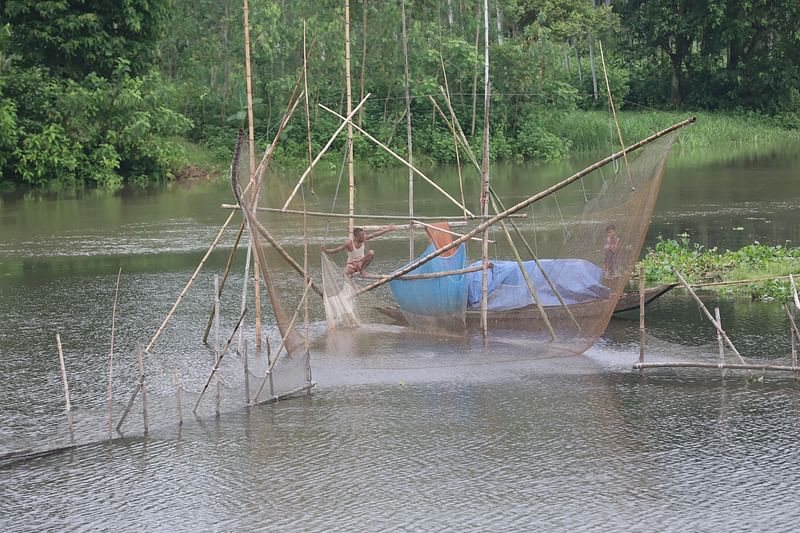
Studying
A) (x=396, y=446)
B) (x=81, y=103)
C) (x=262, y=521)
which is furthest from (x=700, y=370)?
(x=81, y=103)

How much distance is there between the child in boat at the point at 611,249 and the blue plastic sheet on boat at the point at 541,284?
224 millimetres

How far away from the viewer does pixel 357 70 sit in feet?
105

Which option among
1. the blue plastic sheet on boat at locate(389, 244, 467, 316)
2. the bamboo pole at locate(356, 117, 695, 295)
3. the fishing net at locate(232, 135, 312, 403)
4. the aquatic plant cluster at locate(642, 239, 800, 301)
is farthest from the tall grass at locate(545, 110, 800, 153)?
the fishing net at locate(232, 135, 312, 403)

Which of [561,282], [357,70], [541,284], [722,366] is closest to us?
[722,366]

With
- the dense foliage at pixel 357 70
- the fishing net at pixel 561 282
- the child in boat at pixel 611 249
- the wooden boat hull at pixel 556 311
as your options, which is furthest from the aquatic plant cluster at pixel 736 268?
the dense foliage at pixel 357 70

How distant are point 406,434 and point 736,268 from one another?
6385mm

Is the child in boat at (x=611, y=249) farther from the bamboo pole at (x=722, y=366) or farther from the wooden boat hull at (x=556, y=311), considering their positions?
the bamboo pole at (x=722, y=366)

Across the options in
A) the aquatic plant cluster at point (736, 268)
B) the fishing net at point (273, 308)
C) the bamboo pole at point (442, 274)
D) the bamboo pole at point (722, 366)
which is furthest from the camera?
the aquatic plant cluster at point (736, 268)

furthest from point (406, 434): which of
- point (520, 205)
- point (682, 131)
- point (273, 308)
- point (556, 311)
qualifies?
point (682, 131)

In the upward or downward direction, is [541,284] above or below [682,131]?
below

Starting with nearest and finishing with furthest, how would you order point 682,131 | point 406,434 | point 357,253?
1. point 406,434
2. point 357,253
3. point 682,131

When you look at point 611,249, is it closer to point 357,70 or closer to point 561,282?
point 561,282

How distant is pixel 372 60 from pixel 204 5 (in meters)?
5.76

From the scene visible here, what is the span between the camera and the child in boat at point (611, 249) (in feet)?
30.8
